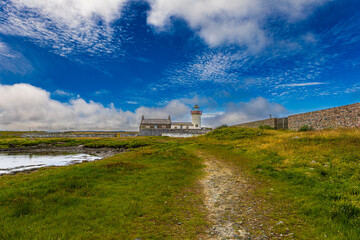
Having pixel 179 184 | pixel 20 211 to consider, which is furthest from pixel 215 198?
pixel 20 211

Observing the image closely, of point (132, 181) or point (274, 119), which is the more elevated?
point (274, 119)

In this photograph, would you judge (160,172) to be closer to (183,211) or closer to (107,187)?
(107,187)

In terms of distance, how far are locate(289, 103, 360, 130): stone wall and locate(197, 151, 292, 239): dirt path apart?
742 inches

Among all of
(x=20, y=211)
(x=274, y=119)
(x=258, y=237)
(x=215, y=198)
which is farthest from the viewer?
(x=274, y=119)

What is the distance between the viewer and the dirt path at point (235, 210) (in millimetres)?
5946

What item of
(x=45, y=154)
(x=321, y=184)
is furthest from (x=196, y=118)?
(x=321, y=184)

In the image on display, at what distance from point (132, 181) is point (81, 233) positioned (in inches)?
233

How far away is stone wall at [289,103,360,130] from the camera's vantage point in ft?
71.1

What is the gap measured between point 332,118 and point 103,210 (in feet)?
97.8

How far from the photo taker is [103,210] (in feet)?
24.9

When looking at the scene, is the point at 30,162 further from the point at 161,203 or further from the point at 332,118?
the point at 332,118

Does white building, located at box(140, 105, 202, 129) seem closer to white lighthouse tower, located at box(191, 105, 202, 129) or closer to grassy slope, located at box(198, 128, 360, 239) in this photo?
white lighthouse tower, located at box(191, 105, 202, 129)

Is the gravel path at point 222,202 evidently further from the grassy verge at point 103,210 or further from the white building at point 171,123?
the white building at point 171,123

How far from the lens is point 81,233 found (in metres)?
5.93
